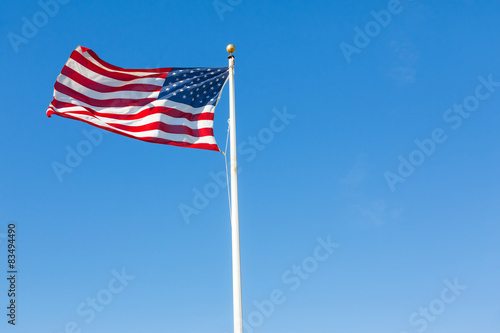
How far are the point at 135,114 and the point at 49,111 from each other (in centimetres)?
249

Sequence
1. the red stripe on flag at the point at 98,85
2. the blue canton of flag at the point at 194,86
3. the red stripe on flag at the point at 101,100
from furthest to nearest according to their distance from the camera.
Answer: the blue canton of flag at the point at 194,86, the red stripe on flag at the point at 98,85, the red stripe on flag at the point at 101,100

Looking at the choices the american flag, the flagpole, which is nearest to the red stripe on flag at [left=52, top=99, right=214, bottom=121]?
the american flag

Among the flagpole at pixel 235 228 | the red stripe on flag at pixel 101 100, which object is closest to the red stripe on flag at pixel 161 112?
the red stripe on flag at pixel 101 100

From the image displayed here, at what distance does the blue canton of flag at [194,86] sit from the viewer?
20953mm

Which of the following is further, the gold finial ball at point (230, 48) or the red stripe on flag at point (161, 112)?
the gold finial ball at point (230, 48)

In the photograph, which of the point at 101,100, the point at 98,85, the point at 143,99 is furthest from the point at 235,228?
the point at 98,85

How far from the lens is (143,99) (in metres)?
21.0

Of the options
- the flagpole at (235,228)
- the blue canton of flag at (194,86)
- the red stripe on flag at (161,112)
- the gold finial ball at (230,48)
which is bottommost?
the flagpole at (235,228)

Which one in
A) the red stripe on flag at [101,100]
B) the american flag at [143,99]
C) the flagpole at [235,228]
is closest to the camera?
the flagpole at [235,228]

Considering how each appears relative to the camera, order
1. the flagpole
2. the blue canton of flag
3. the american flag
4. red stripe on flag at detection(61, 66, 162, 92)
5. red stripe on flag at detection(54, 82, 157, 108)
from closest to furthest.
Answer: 1. the flagpole
2. the american flag
3. red stripe on flag at detection(54, 82, 157, 108)
4. red stripe on flag at detection(61, 66, 162, 92)
5. the blue canton of flag

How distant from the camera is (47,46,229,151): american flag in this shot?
20.1m

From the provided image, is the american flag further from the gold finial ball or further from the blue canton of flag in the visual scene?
the gold finial ball

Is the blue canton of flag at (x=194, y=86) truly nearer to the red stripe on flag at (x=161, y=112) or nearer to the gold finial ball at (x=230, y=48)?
the red stripe on flag at (x=161, y=112)

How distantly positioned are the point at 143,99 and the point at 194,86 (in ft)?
5.22
